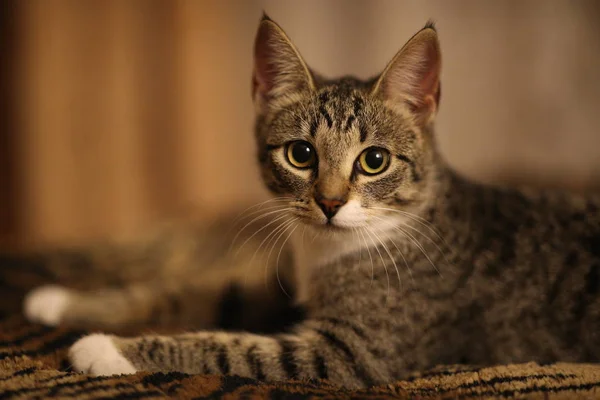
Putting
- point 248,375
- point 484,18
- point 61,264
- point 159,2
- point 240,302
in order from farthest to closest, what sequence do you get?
point 159,2
point 484,18
point 61,264
point 240,302
point 248,375

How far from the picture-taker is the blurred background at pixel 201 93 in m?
2.98

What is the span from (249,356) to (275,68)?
2.60 feet

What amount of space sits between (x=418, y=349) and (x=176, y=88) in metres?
2.80

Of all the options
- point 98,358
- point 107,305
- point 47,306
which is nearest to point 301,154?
point 98,358

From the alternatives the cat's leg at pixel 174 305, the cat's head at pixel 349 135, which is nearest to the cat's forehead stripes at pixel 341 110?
the cat's head at pixel 349 135

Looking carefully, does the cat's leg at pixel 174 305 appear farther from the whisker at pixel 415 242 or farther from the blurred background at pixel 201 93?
the blurred background at pixel 201 93

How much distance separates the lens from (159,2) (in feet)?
11.5

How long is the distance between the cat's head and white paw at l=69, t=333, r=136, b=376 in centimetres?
54

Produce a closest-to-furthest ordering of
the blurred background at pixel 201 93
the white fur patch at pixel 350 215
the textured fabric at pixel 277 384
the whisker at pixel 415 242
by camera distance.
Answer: the textured fabric at pixel 277 384, the white fur patch at pixel 350 215, the whisker at pixel 415 242, the blurred background at pixel 201 93

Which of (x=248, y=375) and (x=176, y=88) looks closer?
(x=248, y=375)

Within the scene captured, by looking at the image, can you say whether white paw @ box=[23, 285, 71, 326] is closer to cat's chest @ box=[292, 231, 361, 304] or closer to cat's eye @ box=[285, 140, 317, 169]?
cat's chest @ box=[292, 231, 361, 304]

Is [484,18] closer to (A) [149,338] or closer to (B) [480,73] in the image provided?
(B) [480,73]

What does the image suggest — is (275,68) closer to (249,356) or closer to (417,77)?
(417,77)

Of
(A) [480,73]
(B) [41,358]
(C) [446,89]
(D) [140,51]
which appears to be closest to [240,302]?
(B) [41,358]
